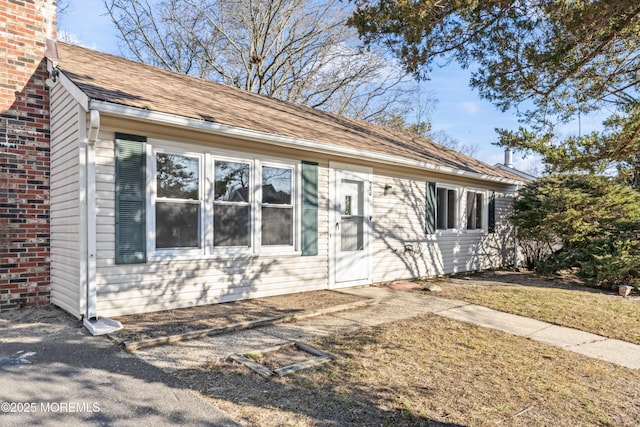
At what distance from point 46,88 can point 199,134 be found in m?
2.10

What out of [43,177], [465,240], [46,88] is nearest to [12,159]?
[43,177]

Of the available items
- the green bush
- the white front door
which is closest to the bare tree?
Answer: the green bush

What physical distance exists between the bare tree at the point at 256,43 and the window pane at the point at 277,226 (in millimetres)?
11188

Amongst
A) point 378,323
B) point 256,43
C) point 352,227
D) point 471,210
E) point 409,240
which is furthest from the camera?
point 256,43

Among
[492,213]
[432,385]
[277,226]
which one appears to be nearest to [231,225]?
[277,226]

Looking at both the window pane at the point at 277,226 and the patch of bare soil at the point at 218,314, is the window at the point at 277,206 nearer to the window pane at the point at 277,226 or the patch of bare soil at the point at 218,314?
the window pane at the point at 277,226

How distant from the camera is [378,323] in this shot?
16.9 ft

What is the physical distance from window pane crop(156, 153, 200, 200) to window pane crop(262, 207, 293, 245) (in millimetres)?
1188

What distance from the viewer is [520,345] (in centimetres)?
454

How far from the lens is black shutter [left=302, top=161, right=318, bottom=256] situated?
6764 millimetres

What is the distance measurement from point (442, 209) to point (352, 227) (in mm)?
3173

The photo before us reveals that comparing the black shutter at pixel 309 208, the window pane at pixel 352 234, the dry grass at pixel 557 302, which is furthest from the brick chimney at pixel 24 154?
the dry grass at pixel 557 302

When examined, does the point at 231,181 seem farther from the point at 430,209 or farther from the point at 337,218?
the point at 430,209

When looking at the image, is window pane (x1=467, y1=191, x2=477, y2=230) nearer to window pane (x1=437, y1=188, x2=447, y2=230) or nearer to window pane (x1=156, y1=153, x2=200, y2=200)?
window pane (x1=437, y1=188, x2=447, y2=230)
